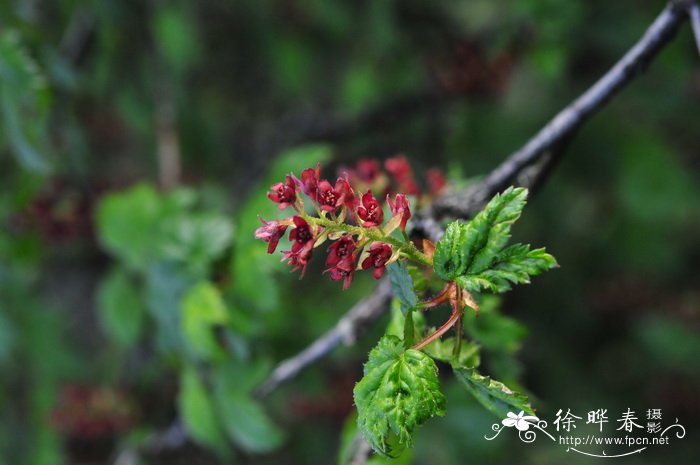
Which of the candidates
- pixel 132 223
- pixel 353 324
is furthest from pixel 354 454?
pixel 132 223

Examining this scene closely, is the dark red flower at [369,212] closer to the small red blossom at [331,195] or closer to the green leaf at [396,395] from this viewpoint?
the small red blossom at [331,195]

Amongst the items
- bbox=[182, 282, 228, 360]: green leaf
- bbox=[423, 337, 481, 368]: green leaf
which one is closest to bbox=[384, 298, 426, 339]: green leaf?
→ bbox=[423, 337, 481, 368]: green leaf

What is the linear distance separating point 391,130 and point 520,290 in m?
0.79

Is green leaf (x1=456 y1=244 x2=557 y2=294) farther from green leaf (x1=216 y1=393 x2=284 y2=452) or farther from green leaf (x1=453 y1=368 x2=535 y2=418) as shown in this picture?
green leaf (x1=216 y1=393 x2=284 y2=452)

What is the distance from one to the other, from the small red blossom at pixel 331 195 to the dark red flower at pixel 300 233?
3 cm

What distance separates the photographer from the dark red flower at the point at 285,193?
0.81 metres

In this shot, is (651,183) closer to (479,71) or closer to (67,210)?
(479,71)

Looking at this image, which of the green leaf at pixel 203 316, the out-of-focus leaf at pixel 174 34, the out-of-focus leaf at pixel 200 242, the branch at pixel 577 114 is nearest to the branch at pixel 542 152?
the branch at pixel 577 114

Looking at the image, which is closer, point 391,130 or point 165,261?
point 165,261

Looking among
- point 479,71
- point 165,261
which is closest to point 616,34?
point 479,71

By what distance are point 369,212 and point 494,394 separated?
0.23 m

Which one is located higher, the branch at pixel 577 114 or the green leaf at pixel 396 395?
the branch at pixel 577 114

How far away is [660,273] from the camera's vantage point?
3059 millimetres

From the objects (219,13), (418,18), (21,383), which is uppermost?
(219,13)
